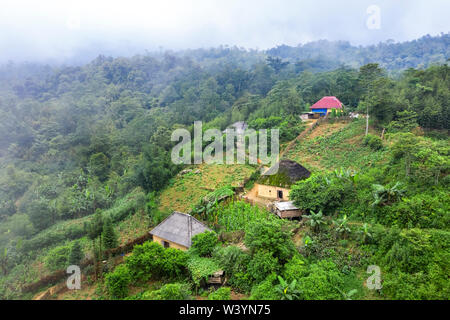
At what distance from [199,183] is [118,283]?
12073mm

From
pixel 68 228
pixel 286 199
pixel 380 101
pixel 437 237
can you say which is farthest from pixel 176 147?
pixel 437 237

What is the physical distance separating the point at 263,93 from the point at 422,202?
43.5m

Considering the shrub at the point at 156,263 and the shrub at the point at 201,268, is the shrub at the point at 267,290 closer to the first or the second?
the shrub at the point at 201,268

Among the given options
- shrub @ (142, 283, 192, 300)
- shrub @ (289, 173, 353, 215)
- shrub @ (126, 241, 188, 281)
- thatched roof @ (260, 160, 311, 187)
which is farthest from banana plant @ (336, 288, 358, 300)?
thatched roof @ (260, 160, 311, 187)

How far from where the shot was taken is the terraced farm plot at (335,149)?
63.4 feet

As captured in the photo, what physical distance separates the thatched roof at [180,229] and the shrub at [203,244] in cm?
90

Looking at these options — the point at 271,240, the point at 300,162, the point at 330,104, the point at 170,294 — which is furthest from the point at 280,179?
the point at 330,104

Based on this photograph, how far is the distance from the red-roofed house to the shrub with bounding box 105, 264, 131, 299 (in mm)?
25317

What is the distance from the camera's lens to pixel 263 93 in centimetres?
5184

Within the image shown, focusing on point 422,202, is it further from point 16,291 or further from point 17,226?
point 17,226

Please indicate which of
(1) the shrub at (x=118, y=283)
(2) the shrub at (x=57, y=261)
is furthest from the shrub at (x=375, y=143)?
(2) the shrub at (x=57, y=261)

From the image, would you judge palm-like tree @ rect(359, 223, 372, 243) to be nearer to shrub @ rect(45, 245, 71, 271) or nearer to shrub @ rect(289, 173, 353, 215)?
shrub @ rect(289, 173, 353, 215)

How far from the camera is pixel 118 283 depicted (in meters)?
9.98
